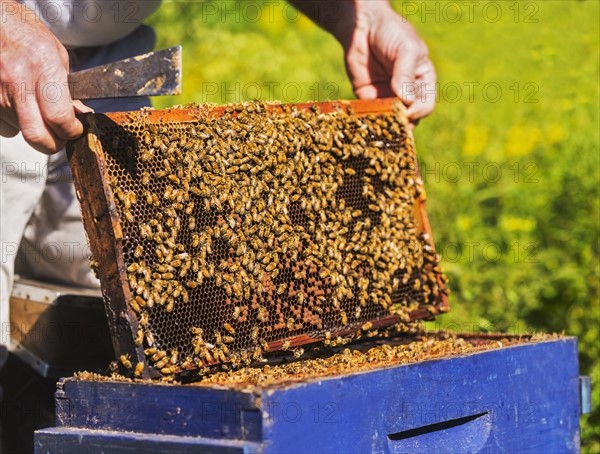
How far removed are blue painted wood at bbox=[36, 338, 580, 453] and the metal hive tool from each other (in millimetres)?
176

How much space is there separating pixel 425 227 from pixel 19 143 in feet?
5.42

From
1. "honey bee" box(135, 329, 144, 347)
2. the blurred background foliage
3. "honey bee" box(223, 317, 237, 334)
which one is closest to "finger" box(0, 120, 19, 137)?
"honey bee" box(135, 329, 144, 347)

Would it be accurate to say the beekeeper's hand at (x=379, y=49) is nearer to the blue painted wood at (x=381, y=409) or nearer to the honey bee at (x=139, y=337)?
the blue painted wood at (x=381, y=409)

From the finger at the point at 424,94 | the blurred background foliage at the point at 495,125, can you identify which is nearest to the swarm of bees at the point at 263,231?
the finger at the point at 424,94

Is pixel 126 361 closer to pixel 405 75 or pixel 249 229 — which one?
pixel 249 229

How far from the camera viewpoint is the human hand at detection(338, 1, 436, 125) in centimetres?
369

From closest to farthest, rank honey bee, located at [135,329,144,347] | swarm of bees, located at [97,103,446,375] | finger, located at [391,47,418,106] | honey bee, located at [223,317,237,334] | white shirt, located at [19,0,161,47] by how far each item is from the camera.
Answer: honey bee, located at [135,329,144,347] → swarm of bees, located at [97,103,446,375] → honey bee, located at [223,317,237,334] → white shirt, located at [19,0,161,47] → finger, located at [391,47,418,106]

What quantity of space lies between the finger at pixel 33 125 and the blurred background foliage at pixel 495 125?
240 cm

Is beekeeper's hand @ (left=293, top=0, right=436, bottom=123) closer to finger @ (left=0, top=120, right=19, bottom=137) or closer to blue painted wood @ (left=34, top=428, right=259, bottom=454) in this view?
finger @ (left=0, top=120, right=19, bottom=137)

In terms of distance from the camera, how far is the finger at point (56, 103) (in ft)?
7.43

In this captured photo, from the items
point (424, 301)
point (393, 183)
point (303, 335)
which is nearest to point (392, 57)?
point (393, 183)

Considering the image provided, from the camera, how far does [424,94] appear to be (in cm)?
372

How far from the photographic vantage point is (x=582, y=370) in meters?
4.84

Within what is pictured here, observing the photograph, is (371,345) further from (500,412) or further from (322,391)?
(322,391)
